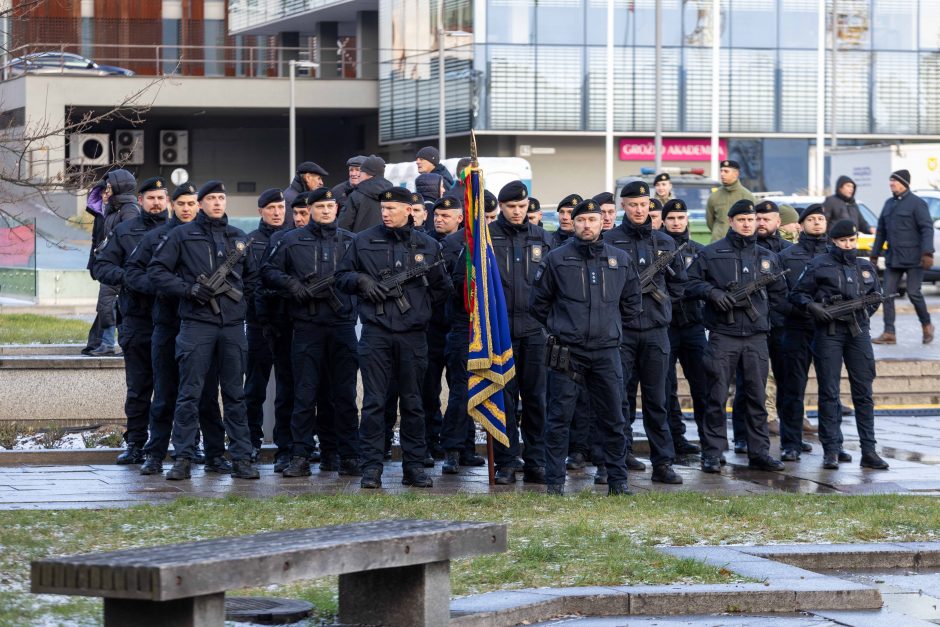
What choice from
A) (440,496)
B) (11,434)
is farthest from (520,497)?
(11,434)

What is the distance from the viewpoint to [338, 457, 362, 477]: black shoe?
39.3 feet

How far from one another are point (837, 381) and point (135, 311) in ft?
17.8

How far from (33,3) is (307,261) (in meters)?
3.25

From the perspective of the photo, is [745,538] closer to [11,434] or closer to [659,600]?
[659,600]

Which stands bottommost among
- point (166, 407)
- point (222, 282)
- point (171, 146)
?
point (166, 407)

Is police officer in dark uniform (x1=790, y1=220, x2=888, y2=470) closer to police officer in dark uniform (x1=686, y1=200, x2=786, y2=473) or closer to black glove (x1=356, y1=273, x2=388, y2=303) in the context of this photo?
police officer in dark uniform (x1=686, y1=200, x2=786, y2=473)

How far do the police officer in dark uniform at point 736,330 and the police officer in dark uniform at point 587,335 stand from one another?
1628 mm

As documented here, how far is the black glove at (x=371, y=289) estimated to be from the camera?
1114 cm

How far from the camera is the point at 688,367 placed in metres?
13.2

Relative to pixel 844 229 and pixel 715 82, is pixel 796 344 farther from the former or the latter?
pixel 715 82

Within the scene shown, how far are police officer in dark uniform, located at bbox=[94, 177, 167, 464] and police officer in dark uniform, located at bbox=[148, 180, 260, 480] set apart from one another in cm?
75

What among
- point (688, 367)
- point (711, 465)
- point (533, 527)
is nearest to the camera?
point (533, 527)

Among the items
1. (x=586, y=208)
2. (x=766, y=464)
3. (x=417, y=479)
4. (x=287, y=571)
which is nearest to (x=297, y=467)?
(x=417, y=479)

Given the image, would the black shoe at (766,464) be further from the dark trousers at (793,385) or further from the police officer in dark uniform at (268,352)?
the police officer in dark uniform at (268,352)
